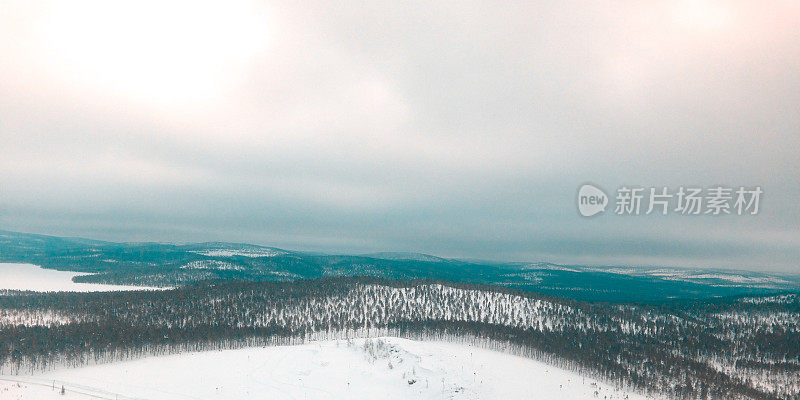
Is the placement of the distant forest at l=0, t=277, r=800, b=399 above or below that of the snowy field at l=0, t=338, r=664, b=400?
below

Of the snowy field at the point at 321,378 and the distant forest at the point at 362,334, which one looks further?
the distant forest at the point at 362,334

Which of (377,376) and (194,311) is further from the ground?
(377,376)

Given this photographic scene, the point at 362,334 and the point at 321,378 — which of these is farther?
the point at 362,334

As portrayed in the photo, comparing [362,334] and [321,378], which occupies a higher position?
[321,378]

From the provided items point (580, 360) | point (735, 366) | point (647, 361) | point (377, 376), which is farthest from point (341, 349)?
point (735, 366)

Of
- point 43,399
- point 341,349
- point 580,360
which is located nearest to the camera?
point 43,399

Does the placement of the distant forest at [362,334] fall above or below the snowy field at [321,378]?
below

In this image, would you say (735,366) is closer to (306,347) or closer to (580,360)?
(580,360)

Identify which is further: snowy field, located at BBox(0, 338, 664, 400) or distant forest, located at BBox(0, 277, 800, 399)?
distant forest, located at BBox(0, 277, 800, 399)
